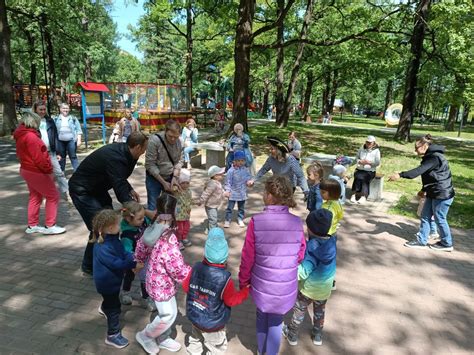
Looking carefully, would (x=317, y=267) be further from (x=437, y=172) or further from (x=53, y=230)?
(x=53, y=230)

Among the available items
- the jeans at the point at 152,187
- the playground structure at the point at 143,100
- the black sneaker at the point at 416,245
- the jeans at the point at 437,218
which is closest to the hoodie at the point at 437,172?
the jeans at the point at 437,218

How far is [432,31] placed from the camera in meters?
15.2

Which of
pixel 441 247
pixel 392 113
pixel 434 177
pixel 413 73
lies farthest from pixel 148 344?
pixel 392 113

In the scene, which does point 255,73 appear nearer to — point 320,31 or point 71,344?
point 320,31

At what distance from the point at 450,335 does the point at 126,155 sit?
12.7ft

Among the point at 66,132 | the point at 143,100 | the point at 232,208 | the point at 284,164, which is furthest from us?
the point at 143,100

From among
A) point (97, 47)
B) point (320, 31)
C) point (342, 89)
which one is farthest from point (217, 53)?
point (342, 89)

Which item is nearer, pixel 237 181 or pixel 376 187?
pixel 237 181

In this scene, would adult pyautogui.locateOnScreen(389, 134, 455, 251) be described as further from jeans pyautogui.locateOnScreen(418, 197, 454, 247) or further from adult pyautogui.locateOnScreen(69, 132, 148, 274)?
adult pyautogui.locateOnScreen(69, 132, 148, 274)

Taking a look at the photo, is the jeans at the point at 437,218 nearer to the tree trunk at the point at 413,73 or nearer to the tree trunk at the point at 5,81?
the tree trunk at the point at 413,73

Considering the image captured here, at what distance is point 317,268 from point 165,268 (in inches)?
52.2

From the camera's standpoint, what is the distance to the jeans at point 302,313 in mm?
3279

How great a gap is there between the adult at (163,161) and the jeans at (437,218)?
154 inches

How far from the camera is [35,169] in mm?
5180
